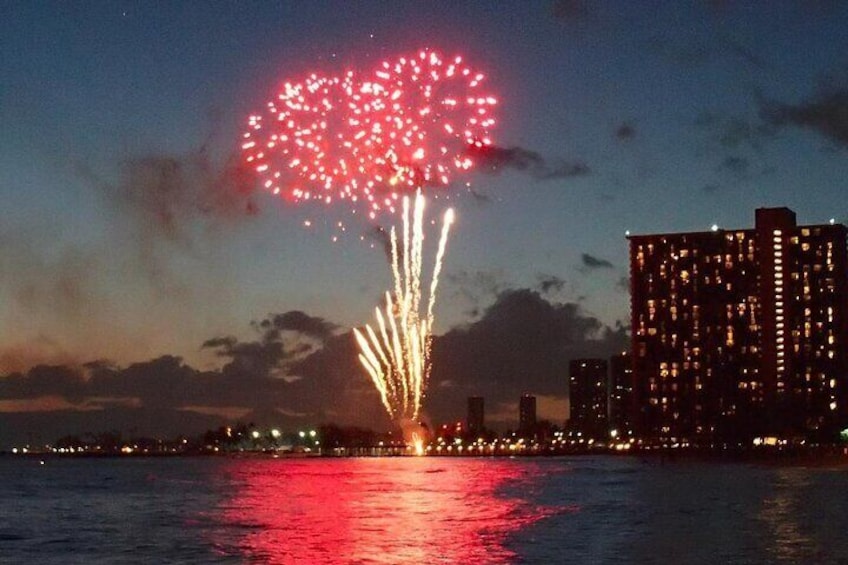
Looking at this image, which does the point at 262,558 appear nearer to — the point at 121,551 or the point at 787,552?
the point at 121,551

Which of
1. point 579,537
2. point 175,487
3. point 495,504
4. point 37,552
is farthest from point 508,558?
point 175,487

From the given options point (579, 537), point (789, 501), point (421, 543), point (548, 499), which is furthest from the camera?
point (548, 499)

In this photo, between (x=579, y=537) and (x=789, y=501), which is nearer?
(x=579, y=537)
